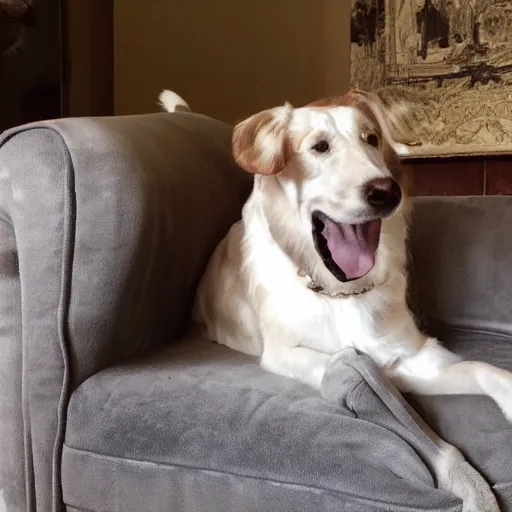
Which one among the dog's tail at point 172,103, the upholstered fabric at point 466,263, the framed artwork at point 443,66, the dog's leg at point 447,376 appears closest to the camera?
the dog's leg at point 447,376

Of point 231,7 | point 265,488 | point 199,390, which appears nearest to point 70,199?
point 199,390

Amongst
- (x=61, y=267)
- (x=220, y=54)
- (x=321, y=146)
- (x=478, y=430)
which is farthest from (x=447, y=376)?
(x=220, y=54)

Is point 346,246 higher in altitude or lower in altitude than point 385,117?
lower

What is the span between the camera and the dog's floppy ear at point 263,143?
1.12 meters

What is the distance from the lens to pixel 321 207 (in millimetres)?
1112

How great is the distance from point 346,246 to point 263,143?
0.73 feet

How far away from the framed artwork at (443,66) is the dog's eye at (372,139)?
1228mm

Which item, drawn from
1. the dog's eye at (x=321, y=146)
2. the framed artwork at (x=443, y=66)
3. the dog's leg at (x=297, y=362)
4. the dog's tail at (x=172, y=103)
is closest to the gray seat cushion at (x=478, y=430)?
the dog's leg at (x=297, y=362)

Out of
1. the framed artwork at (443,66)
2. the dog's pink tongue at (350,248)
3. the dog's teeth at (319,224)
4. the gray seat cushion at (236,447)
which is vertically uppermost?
the framed artwork at (443,66)

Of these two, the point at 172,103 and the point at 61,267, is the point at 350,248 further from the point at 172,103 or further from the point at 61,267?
the point at 172,103

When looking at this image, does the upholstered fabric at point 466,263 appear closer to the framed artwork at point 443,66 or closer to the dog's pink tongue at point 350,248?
the dog's pink tongue at point 350,248

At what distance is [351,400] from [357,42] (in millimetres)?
1978

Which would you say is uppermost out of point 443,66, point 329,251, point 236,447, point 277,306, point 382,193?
point 443,66

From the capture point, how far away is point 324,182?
3.64ft
